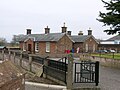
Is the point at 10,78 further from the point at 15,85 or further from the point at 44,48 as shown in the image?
the point at 44,48

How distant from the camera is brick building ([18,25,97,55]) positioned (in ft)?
152

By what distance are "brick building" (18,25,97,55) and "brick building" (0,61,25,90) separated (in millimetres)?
40493

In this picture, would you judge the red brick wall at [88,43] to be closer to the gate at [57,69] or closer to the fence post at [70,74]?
the gate at [57,69]

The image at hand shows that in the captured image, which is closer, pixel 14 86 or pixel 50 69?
pixel 14 86

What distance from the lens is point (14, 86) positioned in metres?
4.65

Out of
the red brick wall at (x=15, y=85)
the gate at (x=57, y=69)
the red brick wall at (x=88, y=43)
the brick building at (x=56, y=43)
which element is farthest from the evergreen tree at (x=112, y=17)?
the red brick wall at (x=88, y=43)

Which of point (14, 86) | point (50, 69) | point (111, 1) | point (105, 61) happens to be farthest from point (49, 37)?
point (14, 86)

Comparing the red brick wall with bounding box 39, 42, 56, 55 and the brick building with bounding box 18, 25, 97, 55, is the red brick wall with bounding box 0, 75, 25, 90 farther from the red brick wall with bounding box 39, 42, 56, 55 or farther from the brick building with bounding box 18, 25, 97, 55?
the red brick wall with bounding box 39, 42, 56, 55

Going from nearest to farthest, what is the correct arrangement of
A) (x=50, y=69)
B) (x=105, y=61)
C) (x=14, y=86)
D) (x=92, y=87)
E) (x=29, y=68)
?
(x=14, y=86)
(x=92, y=87)
(x=50, y=69)
(x=29, y=68)
(x=105, y=61)

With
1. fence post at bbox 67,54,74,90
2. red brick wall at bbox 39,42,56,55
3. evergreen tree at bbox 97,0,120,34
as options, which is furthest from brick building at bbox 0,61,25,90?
red brick wall at bbox 39,42,56,55

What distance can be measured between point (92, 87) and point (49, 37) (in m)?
36.7

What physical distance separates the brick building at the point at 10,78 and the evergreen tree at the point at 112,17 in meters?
16.0

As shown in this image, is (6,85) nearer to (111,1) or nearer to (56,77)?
(56,77)

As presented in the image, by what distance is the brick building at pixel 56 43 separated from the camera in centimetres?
4644
